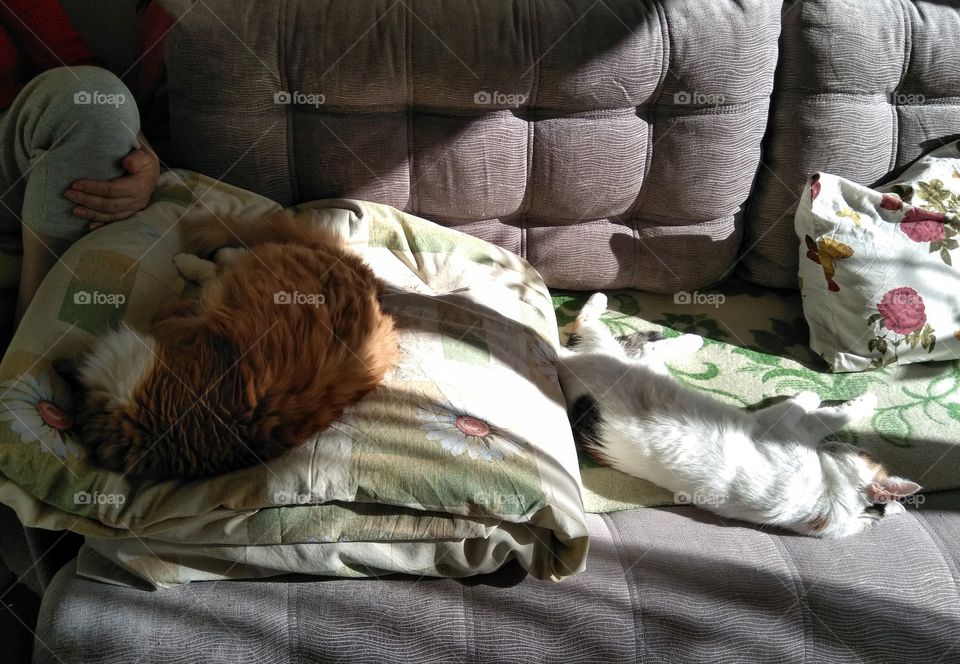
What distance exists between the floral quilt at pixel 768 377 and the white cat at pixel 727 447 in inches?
2.0

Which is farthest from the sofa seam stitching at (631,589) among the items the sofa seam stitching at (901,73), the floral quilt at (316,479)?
the sofa seam stitching at (901,73)

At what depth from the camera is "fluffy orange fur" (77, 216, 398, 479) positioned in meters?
1.03

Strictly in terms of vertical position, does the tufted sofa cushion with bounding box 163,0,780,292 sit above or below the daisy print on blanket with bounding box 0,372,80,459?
above

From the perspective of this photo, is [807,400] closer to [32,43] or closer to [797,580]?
[797,580]

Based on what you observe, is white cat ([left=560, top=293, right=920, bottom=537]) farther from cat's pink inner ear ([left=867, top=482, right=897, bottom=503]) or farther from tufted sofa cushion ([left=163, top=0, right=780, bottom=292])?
tufted sofa cushion ([left=163, top=0, right=780, bottom=292])

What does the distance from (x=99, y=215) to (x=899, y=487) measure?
156 cm

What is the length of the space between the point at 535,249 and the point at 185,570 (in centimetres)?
103

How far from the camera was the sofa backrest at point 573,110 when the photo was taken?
55.8 inches

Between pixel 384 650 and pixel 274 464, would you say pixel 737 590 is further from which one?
pixel 274 464

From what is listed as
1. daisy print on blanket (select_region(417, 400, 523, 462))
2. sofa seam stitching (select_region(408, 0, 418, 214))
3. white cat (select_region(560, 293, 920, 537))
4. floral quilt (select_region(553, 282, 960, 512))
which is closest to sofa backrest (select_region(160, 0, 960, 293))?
sofa seam stitching (select_region(408, 0, 418, 214))

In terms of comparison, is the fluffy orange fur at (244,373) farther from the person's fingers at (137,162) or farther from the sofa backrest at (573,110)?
the sofa backrest at (573,110)

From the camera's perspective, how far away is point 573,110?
1530mm

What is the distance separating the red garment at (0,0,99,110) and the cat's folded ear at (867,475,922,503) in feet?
5.87

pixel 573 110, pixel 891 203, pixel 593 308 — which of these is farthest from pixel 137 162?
pixel 891 203
